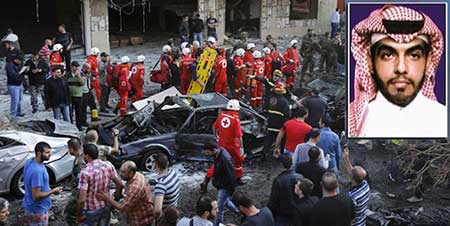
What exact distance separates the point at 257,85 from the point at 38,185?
8.96 m

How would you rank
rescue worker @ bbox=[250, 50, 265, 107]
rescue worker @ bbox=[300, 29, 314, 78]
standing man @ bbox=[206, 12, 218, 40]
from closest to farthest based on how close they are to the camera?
rescue worker @ bbox=[250, 50, 265, 107] < rescue worker @ bbox=[300, 29, 314, 78] < standing man @ bbox=[206, 12, 218, 40]

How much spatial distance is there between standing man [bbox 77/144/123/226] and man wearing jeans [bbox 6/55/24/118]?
24.8 feet

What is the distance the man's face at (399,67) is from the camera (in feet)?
28.1

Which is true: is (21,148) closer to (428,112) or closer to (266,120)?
(266,120)

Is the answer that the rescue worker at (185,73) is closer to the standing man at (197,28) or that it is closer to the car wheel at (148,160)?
the car wheel at (148,160)

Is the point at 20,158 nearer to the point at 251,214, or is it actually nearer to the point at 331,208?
the point at 251,214

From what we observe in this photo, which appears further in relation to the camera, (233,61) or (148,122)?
(233,61)

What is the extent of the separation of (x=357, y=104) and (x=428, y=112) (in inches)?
37.2

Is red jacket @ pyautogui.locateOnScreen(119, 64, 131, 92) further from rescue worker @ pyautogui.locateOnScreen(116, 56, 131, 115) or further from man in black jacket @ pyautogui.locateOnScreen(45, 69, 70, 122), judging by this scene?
man in black jacket @ pyautogui.locateOnScreen(45, 69, 70, 122)

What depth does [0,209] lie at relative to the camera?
7.27 metres

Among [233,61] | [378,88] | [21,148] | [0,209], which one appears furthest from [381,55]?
[233,61]

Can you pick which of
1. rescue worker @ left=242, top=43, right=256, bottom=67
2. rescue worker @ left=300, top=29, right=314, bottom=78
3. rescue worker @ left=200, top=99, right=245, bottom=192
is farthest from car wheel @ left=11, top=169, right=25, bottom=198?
rescue worker @ left=300, top=29, right=314, bottom=78

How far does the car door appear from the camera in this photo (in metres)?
12.7

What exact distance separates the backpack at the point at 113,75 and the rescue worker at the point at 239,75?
326cm
